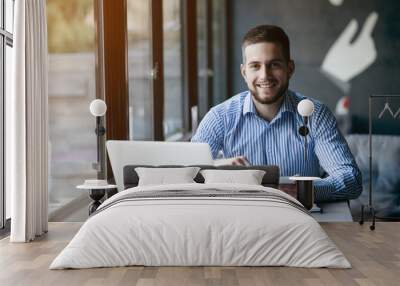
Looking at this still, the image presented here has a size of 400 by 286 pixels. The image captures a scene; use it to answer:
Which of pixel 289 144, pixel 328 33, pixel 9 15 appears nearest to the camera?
pixel 9 15

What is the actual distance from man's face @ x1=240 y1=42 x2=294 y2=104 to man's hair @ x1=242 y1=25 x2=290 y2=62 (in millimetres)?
140

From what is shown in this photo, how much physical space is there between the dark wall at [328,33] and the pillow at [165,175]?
158 cm

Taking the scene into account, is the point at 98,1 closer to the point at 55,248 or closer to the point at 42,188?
the point at 42,188

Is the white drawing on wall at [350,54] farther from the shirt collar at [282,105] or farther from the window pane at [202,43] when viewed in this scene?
the window pane at [202,43]

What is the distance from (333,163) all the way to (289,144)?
48cm

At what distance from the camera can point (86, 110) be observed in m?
6.49

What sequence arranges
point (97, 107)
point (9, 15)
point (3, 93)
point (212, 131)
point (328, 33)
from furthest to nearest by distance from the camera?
1. point (328, 33)
2. point (212, 131)
3. point (97, 107)
4. point (9, 15)
5. point (3, 93)

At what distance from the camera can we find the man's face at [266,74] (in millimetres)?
6664

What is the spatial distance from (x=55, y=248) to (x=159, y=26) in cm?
283

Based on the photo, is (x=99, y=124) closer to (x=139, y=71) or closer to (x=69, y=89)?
(x=69, y=89)

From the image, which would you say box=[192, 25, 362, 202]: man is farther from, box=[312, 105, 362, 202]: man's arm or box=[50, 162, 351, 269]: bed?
box=[50, 162, 351, 269]: bed

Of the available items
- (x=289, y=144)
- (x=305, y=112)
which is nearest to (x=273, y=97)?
(x=305, y=112)

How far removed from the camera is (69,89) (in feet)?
20.7

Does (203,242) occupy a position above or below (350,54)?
below
